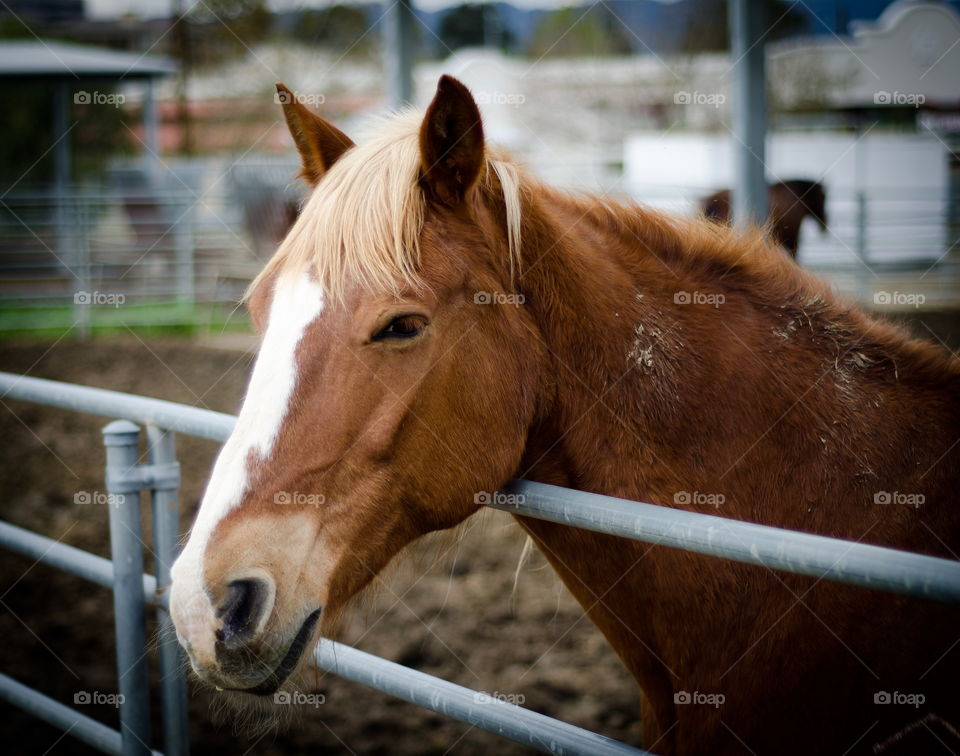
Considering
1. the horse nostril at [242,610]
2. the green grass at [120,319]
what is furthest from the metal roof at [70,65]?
the horse nostril at [242,610]

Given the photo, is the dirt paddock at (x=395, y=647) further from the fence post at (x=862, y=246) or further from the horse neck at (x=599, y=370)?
the fence post at (x=862, y=246)

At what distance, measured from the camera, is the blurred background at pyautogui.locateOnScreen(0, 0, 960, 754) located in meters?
4.04

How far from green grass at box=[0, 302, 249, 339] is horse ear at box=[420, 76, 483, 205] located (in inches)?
410

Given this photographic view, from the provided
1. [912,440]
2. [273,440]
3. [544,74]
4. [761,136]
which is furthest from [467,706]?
[544,74]

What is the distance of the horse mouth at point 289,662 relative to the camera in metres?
1.51

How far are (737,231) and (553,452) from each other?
88cm

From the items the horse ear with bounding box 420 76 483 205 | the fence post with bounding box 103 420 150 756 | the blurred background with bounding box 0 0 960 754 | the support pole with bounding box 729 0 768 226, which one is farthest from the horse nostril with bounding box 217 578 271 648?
the support pole with bounding box 729 0 768 226

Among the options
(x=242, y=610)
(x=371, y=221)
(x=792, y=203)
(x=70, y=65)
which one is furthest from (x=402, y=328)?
(x=70, y=65)

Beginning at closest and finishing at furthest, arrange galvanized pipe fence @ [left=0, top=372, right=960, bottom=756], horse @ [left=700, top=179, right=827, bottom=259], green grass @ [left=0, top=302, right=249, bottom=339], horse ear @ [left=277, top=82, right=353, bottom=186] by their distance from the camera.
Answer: galvanized pipe fence @ [left=0, top=372, right=960, bottom=756]
horse ear @ [left=277, top=82, right=353, bottom=186]
horse @ [left=700, top=179, right=827, bottom=259]
green grass @ [left=0, top=302, right=249, bottom=339]

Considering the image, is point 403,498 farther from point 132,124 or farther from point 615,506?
point 132,124

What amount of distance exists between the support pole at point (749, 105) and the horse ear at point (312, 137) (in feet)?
13.4

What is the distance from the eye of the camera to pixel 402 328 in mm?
1680

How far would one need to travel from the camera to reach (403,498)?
1.70m

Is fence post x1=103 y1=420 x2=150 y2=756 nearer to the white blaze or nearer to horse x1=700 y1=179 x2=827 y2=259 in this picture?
the white blaze
